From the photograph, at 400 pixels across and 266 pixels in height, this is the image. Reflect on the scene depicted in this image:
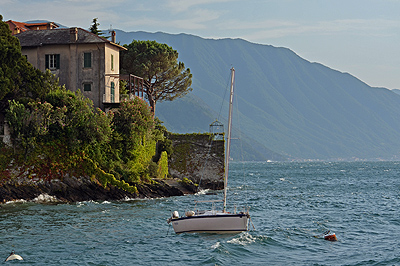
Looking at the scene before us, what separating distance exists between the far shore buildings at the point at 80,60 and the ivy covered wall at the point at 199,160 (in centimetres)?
1215

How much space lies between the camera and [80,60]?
57.1 metres

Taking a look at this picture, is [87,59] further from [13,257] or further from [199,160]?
[13,257]

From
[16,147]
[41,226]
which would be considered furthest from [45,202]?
[41,226]

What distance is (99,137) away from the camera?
4900cm

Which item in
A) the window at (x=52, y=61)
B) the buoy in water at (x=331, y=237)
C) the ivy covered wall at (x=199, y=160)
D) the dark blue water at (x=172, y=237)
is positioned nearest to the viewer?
the dark blue water at (x=172, y=237)

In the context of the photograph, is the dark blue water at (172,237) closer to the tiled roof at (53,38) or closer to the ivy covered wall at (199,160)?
the ivy covered wall at (199,160)

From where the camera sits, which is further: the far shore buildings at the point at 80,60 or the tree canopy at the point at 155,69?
the tree canopy at the point at 155,69

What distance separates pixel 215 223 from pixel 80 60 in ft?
106

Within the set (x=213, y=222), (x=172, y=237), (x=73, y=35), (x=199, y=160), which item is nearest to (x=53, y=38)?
(x=73, y=35)

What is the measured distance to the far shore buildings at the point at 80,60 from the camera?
56.7m

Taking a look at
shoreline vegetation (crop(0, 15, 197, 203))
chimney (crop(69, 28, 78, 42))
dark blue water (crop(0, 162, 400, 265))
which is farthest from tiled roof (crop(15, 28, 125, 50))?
dark blue water (crop(0, 162, 400, 265))

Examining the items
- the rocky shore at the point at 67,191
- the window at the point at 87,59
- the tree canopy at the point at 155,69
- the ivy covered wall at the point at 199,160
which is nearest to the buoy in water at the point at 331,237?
the rocky shore at the point at 67,191

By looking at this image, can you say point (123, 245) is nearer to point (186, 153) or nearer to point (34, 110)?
point (34, 110)

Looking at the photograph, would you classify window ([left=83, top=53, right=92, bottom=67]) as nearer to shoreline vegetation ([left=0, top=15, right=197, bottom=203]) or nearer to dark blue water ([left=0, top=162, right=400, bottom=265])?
shoreline vegetation ([left=0, top=15, right=197, bottom=203])
